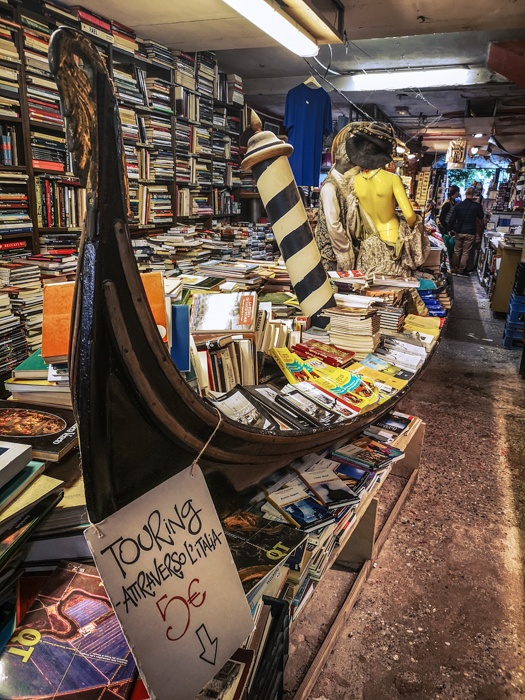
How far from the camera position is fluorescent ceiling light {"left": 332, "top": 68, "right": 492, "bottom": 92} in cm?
685

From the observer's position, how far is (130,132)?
481cm

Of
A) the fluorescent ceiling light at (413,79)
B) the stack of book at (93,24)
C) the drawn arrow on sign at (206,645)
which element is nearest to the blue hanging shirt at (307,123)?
the fluorescent ceiling light at (413,79)

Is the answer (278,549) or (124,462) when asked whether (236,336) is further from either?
(124,462)

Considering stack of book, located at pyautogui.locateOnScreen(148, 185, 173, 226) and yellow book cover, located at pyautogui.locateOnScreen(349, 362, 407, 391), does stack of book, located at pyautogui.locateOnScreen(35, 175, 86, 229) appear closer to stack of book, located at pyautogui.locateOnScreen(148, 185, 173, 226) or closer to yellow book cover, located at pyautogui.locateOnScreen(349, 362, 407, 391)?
stack of book, located at pyautogui.locateOnScreen(148, 185, 173, 226)

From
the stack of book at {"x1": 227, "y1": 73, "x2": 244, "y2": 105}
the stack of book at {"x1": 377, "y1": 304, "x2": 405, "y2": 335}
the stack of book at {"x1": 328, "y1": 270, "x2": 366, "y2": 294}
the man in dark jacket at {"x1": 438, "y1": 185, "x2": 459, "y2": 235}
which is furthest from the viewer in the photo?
the man in dark jacket at {"x1": 438, "y1": 185, "x2": 459, "y2": 235}

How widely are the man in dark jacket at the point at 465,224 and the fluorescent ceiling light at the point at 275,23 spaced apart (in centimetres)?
857

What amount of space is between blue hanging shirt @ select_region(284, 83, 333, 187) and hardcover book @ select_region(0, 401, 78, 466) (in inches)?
228

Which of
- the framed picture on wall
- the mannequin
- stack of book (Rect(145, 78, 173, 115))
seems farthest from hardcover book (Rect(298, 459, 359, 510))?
the framed picture on wall

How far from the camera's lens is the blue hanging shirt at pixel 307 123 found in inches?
263

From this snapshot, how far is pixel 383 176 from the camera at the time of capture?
3.94 metres

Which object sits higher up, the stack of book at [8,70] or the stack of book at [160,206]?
the stack of book at [8,70]

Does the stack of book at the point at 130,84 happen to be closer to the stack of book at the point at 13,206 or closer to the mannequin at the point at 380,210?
the stack of book at the point at 13,206

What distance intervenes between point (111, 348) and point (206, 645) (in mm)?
602

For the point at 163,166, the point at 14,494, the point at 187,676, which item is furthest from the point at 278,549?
the point at 163,166
